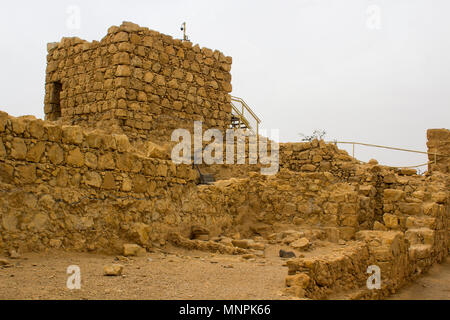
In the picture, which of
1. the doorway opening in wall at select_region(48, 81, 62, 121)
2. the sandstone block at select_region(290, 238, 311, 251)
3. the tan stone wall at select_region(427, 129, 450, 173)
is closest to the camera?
the sandstone block at select_region(290, 238, 311, 251)

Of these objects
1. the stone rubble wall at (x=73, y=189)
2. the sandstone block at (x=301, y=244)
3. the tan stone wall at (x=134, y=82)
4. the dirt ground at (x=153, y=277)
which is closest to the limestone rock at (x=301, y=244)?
the sandstone block at (x=301, y=244)

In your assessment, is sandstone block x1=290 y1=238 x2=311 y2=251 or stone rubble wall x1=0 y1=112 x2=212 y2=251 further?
sandstone block x1=290 y1=238 x2=311 y2=251

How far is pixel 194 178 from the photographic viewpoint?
8.02 metres

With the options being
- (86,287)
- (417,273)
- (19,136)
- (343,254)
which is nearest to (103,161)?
(19,136)

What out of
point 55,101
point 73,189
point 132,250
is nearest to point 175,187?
point 132,250

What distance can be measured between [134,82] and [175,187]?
149 inches

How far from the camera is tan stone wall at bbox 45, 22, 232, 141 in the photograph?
1035cm

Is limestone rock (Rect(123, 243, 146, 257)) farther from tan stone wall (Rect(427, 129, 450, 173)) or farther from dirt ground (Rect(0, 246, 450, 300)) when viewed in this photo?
tan stone wall (Rect(427, 129, 450, 173))

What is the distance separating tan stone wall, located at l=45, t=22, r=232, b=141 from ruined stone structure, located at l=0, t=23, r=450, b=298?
0.03 m

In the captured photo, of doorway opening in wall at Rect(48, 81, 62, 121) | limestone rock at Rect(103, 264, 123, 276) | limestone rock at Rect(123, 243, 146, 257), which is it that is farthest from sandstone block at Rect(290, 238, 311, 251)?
doorway opening in wall at Rect(48, 81, 62, 121)

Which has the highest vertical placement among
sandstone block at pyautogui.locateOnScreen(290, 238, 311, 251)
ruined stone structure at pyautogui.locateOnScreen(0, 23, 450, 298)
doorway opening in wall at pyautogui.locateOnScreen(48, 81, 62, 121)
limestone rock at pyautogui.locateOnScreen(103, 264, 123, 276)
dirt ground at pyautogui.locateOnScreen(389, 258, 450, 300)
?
doorway opening in wall at pyautogui.locateOnScreen(48, 81, 62, 121)

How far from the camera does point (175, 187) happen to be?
759cm

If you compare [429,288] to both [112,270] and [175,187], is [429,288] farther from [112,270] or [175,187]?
[112,270]
